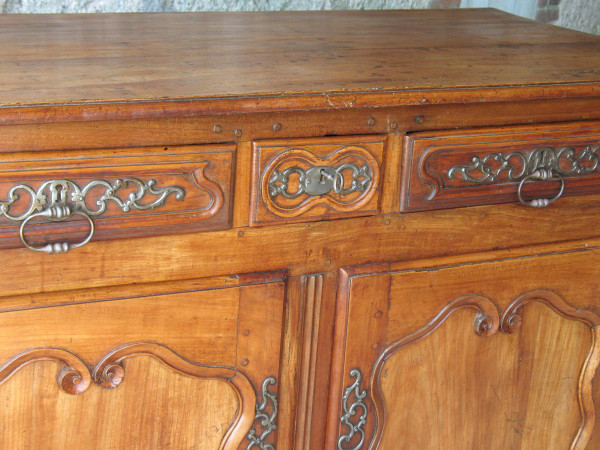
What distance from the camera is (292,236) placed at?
1081mm

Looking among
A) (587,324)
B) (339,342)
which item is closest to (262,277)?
(339,342)

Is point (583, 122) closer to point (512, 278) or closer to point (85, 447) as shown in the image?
point (512, 278)

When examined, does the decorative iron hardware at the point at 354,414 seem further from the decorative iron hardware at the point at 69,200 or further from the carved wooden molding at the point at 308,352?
the decorative iron hardware at the point at 69,200

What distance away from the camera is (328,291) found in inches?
44.9

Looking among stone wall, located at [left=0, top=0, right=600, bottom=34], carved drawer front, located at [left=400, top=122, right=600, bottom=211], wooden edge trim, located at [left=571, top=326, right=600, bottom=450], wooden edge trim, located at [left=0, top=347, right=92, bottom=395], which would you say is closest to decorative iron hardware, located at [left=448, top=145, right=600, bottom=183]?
carved drawer front, located at [left=400, top=122, right=600, bottom=211]

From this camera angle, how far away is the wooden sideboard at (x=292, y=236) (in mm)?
952

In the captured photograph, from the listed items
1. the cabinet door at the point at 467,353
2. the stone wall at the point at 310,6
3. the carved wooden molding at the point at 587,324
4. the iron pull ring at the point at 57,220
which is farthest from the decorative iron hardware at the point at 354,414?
the stone wall at the point at 310,6

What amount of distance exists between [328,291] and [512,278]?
31 centimetres

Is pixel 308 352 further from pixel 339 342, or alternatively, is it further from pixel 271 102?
pixel 271 102

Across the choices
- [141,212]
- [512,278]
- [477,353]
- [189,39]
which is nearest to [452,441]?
[477,353]

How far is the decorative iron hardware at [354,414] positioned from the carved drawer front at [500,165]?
0.29 metres

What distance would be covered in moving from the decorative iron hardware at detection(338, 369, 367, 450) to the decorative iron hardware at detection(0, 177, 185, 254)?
1.42 ft

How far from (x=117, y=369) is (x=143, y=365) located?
0.04 m

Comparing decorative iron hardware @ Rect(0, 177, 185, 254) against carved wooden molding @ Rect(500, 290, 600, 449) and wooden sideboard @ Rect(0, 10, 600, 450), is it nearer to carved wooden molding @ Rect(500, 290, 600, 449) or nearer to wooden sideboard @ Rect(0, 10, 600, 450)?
wooden sideboard @ Rect(0, 10, 600, 450)
